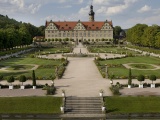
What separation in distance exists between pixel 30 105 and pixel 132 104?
892 cm

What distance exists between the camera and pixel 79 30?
140375 millimetres

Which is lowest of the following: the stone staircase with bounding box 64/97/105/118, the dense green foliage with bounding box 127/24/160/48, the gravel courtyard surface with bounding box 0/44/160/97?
the stone staircase with bounding box 64/97/105/118

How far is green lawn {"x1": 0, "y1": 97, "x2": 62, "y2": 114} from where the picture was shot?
82.5ft

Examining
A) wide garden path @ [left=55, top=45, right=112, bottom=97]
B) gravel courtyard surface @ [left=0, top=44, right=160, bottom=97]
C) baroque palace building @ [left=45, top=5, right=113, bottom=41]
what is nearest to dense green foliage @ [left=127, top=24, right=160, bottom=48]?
baroque palace building @ [left=45, top=5, right=113, bottom=41]

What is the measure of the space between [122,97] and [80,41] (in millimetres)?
117464

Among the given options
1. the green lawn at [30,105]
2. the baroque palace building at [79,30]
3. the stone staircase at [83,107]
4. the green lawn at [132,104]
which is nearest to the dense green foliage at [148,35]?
the baroque palace building at [79,30]

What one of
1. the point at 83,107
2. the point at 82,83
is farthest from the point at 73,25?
the point at 83,107

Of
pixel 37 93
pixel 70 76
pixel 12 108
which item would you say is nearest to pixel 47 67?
pixel 70 76

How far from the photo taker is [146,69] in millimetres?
44688

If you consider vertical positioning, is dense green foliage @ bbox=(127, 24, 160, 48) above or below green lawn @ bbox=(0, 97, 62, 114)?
above

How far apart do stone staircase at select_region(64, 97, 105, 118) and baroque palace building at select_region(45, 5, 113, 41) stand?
114699mm

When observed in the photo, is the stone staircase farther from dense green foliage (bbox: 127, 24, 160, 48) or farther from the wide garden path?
dense green foliage (bbox: 127, 24, 160, 48)

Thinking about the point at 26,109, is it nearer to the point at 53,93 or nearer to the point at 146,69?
the point at 53,93

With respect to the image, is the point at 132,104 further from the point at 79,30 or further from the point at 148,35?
the point at 79,30
